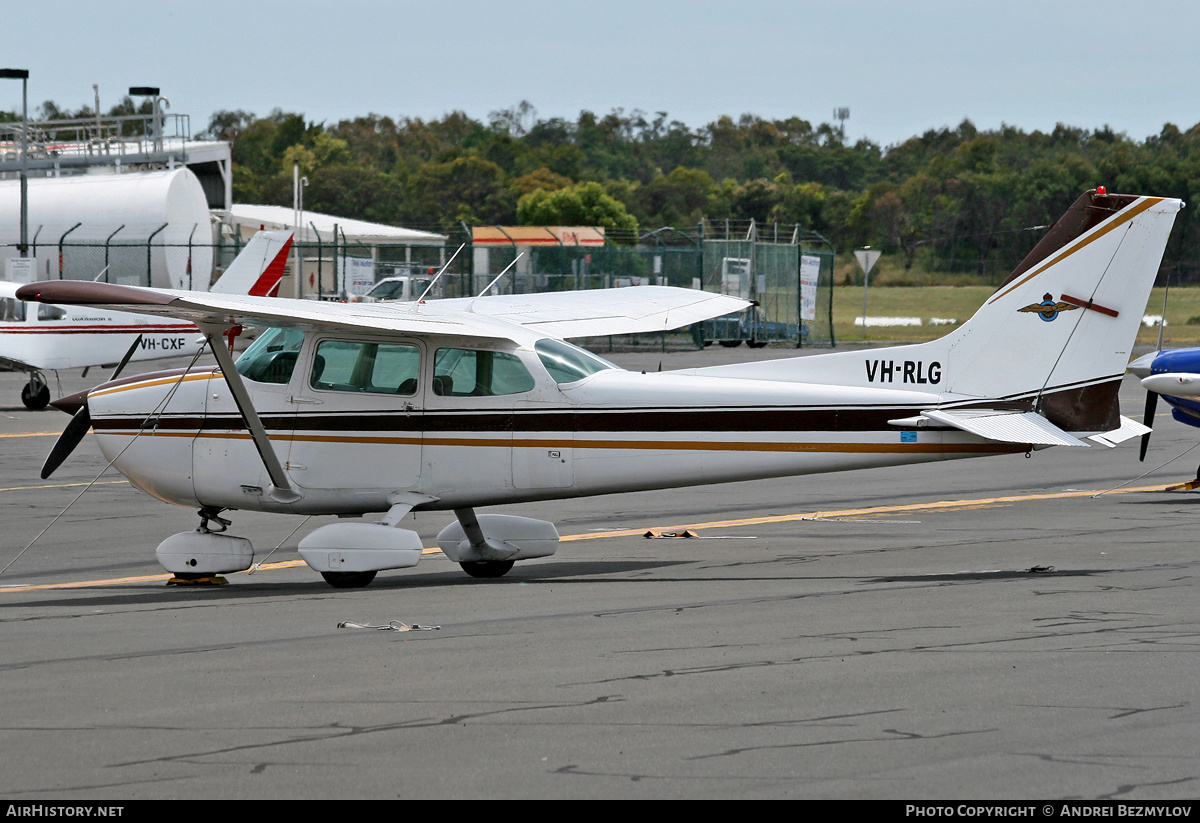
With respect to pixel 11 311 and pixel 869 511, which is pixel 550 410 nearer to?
pixel 869 511

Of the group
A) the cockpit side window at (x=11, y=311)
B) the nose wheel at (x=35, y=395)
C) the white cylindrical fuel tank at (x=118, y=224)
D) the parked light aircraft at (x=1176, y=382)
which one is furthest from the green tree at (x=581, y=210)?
the parked light aircraft at (x=1176, y=382)

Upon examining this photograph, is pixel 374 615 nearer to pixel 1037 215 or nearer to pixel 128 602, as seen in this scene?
pixel 128 602

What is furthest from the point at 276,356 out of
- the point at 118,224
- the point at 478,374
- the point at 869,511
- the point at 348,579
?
the point at 118,224

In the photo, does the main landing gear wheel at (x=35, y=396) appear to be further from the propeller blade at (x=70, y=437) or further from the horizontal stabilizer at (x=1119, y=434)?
the horizontal stabilizer at (x=1119, y=434)

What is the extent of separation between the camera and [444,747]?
17.3ft

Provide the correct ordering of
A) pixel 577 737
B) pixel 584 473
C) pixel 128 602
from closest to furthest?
1. pixel 577 737
2. pixel 128 602
3. pixel 584 473

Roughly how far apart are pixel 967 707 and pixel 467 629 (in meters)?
3.11

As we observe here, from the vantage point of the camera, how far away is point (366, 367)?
1005 centimetres

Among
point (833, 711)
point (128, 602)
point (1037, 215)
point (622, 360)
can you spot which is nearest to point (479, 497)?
point (128, 602)

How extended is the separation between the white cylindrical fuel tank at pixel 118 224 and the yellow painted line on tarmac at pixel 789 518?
1278 inches

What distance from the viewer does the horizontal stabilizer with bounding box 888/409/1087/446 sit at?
30.4ft

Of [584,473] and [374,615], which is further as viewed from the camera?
[584,473]

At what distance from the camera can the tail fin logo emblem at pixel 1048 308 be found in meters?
9.81

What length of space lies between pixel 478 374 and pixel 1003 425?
3.77 metres
